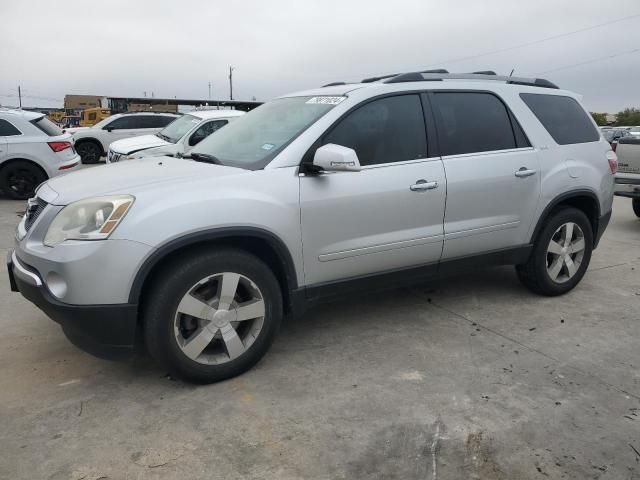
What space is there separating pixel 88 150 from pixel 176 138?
8.03 meters

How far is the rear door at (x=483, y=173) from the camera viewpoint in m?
3.90

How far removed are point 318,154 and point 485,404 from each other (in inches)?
66.8

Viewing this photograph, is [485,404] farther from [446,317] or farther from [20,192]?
[20,192]

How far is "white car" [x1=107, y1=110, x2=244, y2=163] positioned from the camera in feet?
31.2

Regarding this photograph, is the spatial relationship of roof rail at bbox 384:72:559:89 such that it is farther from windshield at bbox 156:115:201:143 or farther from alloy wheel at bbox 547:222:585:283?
windshield at bbox 156:115:201:143

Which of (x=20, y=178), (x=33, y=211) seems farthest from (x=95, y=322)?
(x=20, y=178)

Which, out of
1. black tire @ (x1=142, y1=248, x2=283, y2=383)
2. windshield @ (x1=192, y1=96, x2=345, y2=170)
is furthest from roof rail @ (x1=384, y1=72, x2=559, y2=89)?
black tire @ (x1=142, y1=248, x2=283, y2=383)

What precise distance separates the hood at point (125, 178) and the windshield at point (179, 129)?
22.7 ft

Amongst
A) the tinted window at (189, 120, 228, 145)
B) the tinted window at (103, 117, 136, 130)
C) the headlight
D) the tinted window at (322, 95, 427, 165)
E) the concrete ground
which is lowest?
the concrete ground

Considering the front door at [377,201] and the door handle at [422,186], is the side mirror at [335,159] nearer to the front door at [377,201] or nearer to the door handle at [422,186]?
the front door at [377,201]

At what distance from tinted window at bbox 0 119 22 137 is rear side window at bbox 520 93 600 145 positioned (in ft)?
29.1

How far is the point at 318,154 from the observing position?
320cm

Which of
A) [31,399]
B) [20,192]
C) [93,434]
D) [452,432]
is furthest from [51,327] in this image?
[20,192]

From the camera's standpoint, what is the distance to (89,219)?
9.36 ft
